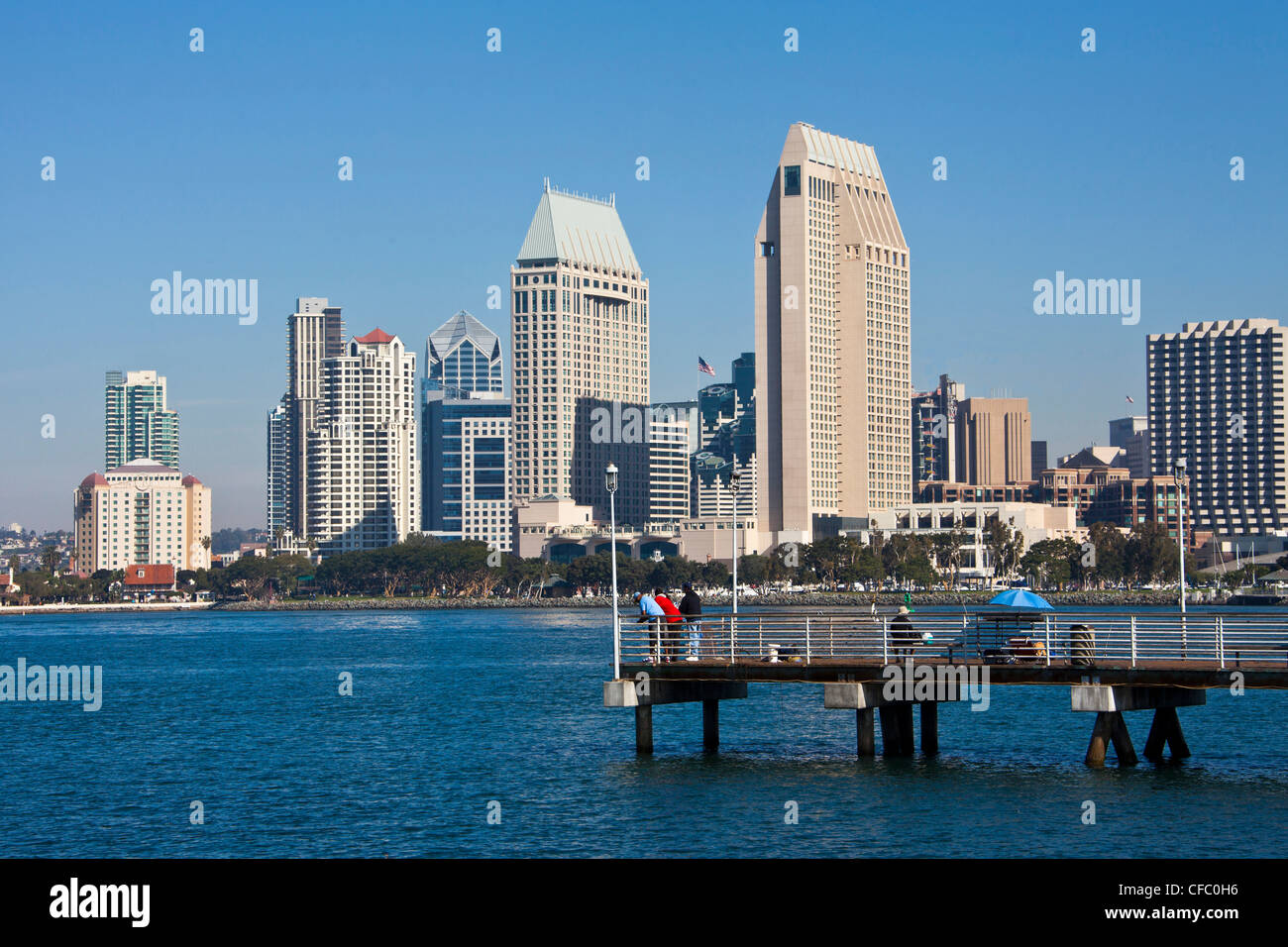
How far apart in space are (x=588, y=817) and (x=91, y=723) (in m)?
36.8

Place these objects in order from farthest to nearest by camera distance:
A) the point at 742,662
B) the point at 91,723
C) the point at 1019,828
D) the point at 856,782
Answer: the point at 91,723, the point at 742,662, the point at 856,782, the point at 1019,828

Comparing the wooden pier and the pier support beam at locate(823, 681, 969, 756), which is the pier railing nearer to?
the wooden pier

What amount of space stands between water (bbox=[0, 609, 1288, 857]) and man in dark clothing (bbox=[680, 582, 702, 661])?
3.13m

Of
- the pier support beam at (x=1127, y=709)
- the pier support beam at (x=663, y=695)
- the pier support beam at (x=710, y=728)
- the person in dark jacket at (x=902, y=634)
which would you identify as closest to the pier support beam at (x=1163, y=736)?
the pier support beam at (x=1127, y=709)

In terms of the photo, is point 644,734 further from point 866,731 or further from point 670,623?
point 866,731

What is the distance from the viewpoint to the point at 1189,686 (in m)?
37.0

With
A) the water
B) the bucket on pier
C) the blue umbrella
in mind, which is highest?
the blue umbrella

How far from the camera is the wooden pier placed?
1486 inches

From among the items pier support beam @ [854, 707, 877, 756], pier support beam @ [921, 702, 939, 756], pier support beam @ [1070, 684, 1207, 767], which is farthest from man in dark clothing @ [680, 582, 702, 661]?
pier support beam @ [1070, 684, 1207, 767]

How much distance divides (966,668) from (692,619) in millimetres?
7615

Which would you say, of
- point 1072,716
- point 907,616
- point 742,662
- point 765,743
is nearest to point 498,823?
point 742,662

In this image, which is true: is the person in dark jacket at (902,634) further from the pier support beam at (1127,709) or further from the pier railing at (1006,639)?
the pier support beam at (1127,709)

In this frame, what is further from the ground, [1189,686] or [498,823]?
[1189,686]
